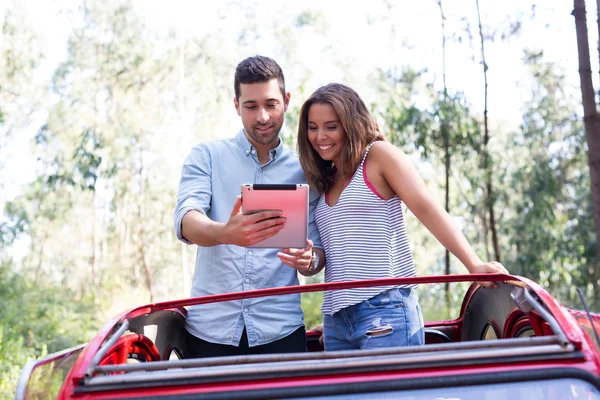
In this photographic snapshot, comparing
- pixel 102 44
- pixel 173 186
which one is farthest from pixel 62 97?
pixel 173 186

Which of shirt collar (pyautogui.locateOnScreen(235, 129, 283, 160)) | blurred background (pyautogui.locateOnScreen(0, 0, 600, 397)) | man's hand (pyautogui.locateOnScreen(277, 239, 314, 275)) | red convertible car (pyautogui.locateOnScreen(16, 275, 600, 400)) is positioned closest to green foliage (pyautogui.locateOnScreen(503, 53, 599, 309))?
blurred background (pyautogui.locateOnScreen(0, 0, 600, 397))

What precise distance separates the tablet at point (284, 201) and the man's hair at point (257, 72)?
0.89 meters

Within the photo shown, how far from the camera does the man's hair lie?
3422 millimetres

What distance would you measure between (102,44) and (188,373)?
95.7 feet

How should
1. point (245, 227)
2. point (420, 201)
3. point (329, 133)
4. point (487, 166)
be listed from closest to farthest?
point (245, 227) < point (420, 201) < point (329, 133) < point (487, 166)

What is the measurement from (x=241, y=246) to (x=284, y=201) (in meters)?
0.34

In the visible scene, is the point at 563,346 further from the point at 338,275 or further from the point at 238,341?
the point at 238,341

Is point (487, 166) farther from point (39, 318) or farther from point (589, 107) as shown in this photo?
point (39, 318)

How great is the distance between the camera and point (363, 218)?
9.73 ft

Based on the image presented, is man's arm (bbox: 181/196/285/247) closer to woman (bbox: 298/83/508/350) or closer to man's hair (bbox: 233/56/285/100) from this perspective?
woman (bbox: 298/83/508/350)

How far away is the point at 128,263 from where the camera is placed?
109ft

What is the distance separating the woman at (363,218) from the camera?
278 cm

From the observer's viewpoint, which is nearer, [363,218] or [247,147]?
[363,218]

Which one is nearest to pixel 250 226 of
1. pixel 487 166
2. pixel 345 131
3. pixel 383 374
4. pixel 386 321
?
pixel 386 321
